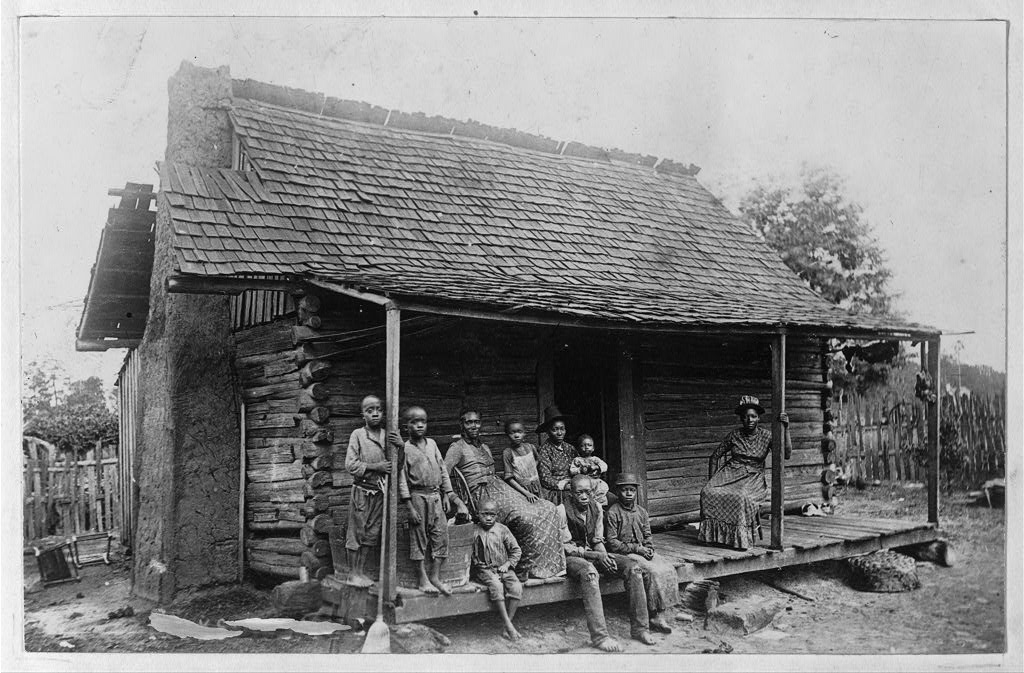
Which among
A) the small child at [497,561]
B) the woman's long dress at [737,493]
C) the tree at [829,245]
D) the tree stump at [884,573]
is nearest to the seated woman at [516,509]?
the small child at [497,561]

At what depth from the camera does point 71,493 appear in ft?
33.8

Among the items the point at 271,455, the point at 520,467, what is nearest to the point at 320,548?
the point at 271,455

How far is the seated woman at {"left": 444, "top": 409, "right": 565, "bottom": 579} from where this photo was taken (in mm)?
8266

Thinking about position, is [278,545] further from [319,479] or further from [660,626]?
[660,626]

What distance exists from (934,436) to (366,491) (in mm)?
6718

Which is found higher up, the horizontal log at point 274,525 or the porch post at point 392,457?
the porch post at point 392,457

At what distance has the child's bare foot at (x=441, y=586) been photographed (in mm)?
7685

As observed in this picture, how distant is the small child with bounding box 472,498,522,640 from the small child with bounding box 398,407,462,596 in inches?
13.5

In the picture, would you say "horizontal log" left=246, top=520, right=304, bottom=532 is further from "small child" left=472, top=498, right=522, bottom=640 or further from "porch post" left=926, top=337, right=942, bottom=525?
"porch post" left=926, top=337, right=942, bottom=525

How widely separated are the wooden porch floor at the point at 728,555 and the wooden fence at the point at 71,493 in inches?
141

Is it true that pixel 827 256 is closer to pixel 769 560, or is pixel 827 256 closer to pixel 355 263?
pixel 769 560

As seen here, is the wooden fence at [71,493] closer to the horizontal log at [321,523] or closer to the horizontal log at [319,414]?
the horizontal log at [319,414]

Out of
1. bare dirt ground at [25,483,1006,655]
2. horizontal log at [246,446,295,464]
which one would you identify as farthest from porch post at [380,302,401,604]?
horizontal log at [246,446,295,464]

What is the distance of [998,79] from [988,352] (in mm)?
2500
